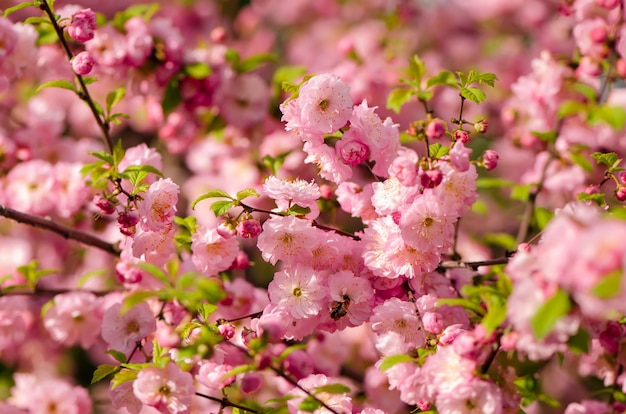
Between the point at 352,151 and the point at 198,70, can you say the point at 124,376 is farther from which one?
the point at 198,70

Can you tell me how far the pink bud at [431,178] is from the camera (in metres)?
1.34

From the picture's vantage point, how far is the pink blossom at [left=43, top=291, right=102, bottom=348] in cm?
216

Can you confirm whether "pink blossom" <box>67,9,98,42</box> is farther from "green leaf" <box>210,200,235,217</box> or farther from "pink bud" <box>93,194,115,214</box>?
"green leaf" <box>210,200,235,217</box>

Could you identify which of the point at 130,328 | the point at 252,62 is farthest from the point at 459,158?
the point at 252,62

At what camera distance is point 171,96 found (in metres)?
2.37

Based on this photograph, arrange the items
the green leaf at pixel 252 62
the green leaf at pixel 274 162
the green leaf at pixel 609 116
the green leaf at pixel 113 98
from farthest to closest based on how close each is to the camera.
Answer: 1. the green leaf at pixel 252 62
2. the green leaf at pixel 274 162
3. the green leaf at pixel 113 98
4. the green leaf at pixel 609 116

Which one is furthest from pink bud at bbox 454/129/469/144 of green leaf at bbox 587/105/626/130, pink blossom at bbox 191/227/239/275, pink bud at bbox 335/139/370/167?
pink blossom at bbox 191/227/239/275

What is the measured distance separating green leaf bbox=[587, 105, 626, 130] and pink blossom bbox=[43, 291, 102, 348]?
1.65 meters

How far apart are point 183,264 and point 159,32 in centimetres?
90

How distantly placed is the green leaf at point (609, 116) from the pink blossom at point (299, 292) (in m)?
0.68

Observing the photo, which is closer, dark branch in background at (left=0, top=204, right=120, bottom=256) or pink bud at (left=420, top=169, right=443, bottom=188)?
pink bud at (left=420, top=169, right=443, bottom=188)

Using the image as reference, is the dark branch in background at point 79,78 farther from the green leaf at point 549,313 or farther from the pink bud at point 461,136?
the green leaf at point 549,313

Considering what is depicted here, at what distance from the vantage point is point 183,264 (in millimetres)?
1926

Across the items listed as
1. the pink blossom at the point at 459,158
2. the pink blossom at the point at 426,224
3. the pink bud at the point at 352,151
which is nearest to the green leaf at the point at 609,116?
the pink blossom at the point at 459,158
